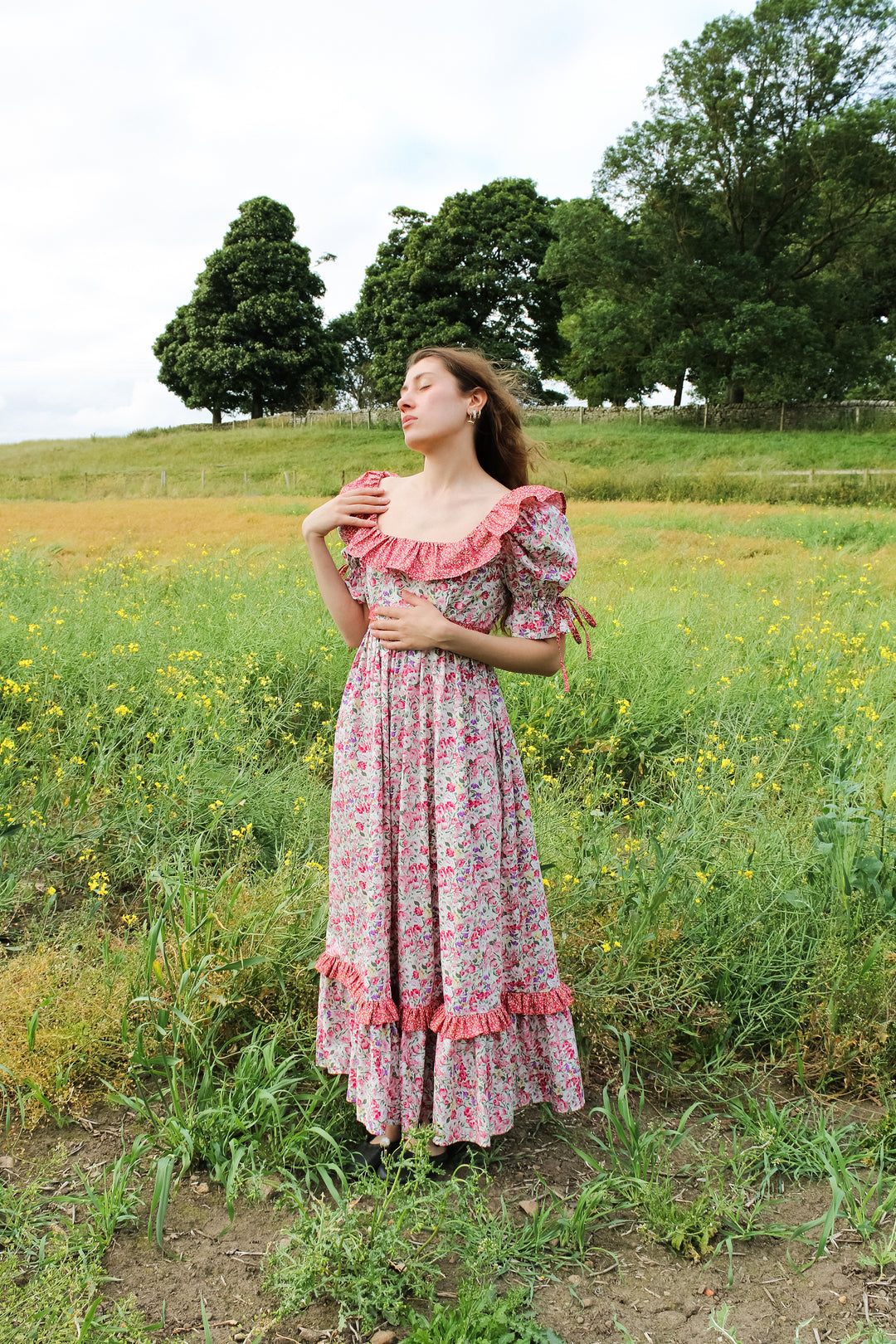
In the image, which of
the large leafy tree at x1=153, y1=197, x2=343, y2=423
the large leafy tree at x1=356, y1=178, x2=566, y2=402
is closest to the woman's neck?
the large leafy tree at x1=356, y1=178, x2=566, y2=402

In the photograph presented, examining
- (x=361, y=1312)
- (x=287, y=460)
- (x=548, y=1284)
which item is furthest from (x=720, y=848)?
(x=287, y=460)

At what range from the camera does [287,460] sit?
75.5 feet

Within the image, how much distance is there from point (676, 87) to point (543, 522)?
2963 cm

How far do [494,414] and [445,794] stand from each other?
3.12 feet

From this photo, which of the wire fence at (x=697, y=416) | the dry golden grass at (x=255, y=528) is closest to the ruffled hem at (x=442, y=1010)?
the dry golden grass at (x=255, y=528)

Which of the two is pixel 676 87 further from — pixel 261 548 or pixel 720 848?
pixel 720 848

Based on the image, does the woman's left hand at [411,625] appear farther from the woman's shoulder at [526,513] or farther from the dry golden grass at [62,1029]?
the dry golden grass at [62,1029]

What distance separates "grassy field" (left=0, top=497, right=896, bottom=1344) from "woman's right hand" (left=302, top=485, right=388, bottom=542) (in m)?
1.05

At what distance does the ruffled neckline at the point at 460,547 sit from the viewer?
2.01 metres

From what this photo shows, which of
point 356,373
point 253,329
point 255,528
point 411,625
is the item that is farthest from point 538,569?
point 356,373

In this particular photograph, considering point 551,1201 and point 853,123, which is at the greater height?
point 853,123

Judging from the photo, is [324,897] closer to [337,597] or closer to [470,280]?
[337,597]

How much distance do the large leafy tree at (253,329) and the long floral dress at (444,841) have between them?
111 feet

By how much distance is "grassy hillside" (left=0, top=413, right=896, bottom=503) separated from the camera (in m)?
16.9
